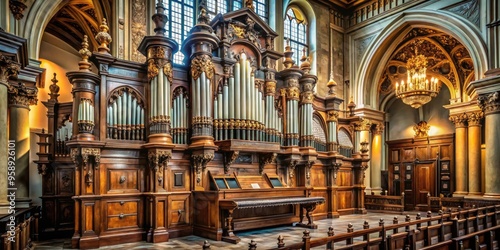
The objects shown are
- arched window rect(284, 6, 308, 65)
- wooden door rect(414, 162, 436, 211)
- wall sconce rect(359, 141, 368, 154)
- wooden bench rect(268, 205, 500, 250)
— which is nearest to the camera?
wooden bench rect(268, 205, 500, 250)

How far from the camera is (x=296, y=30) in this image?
Result: 15227mm

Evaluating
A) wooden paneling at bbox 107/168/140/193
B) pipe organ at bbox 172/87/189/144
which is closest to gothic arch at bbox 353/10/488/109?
pipe organ at bbox 172/87/189/144

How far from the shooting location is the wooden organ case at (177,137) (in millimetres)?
7188

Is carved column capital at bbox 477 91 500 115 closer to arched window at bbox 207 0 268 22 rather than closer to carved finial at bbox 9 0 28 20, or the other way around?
arched window at bbox 207 0 268 22

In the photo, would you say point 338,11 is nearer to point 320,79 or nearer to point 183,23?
point 320,79

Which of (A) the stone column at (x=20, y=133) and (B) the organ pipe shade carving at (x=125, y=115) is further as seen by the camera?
(A) the stone column at (x=20, y=133)

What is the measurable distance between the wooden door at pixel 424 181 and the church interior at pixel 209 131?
2.76 metres

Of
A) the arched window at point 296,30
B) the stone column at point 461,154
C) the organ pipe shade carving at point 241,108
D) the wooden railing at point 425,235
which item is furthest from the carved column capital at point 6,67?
the stone column at point 461,154

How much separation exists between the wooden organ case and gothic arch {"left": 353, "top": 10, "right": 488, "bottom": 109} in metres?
6.17

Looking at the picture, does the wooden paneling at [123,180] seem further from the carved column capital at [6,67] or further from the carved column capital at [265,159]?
the carved column capital at [265,159]

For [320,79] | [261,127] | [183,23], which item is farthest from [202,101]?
[320,79]

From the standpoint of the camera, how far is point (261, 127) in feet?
29.6

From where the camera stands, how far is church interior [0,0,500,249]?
7059 mm

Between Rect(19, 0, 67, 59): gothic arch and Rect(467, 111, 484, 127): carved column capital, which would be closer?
Rect(19, 0, 67, 59): gothic arch
